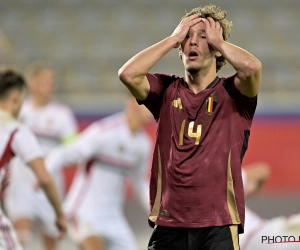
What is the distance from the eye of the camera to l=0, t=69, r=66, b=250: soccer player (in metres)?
5.60

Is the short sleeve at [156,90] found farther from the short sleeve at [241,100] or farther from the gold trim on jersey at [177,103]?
the short sleeve at [241,100]

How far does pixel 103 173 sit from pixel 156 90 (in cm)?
406

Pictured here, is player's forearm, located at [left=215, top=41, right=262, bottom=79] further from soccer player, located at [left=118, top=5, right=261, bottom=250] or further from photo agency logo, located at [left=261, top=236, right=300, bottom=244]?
photo agency logo, located at [left=261, top=236, right=300, bottom=244]

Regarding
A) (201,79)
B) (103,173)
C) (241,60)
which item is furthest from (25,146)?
(103,173)

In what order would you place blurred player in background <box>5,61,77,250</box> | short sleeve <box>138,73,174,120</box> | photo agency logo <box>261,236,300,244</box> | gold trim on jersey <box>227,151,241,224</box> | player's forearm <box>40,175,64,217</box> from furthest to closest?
blurred player in background <box>5,61,77,250</box>, player's forearm <box>40,175,64,217</box>, photo agency logo <box>261,236,300,244</box>, short sleeve <box>138,73,174,120</box>, gold trim on jersey <box>227,151,241,224</box>

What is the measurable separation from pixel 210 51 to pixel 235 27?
48.6 ft

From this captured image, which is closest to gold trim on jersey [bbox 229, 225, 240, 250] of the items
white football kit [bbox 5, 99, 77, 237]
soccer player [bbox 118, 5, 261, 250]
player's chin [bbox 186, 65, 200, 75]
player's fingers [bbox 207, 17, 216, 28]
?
soccer player [bbox 118, 5, 261, 250]

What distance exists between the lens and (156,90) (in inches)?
173

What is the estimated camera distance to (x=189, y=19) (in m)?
4.30

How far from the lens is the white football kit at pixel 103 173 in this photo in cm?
817

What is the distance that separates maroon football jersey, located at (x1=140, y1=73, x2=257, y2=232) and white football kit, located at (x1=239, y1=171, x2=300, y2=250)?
3.98ft

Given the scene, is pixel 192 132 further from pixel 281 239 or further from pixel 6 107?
pixel 6 107

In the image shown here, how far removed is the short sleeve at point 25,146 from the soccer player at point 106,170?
7.94 ft

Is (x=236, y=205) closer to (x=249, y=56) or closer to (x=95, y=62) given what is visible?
(x=249, y=56)
